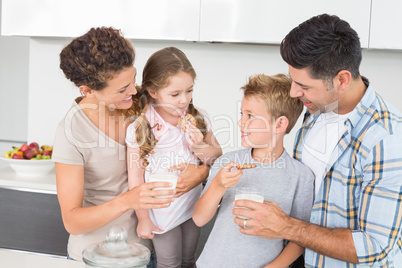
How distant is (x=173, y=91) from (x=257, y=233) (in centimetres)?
63

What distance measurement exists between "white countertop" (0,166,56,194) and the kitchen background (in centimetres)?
61

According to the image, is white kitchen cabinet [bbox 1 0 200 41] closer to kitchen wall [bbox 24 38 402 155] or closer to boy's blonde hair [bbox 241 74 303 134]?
kitchen wall [bbox 24 38 402 155]

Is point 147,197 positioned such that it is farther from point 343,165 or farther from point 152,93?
point 343,165

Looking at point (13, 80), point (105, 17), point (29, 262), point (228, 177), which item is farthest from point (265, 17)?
point (13, 80)

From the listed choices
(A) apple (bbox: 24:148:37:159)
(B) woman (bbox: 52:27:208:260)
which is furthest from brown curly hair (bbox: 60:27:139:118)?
(A) apple (bbox: 24:148:37:159)

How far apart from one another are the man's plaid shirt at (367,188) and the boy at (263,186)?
0.26ft

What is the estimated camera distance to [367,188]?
141 cm

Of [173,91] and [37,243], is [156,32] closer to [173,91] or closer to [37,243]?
[173,91]

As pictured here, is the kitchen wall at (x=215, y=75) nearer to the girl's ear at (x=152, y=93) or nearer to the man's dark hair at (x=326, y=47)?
the girl's ear at (x=152, y=93)

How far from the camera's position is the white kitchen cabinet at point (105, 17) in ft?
8.70

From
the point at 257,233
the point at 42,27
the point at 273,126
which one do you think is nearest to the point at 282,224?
the point at 257,233

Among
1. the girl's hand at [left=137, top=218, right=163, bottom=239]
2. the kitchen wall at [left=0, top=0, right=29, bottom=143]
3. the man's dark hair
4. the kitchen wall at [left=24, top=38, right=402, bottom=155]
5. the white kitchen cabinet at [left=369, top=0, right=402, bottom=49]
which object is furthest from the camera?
the kitchen wall at [left=0, top=0, right=29, bottom=143]

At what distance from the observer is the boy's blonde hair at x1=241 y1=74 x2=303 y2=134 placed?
5.21 ft

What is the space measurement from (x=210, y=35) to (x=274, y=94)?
3.77 ft
